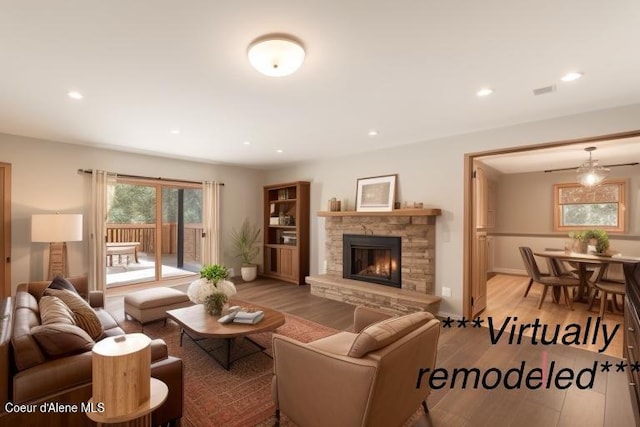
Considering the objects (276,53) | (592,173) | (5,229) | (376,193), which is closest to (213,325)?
(276,53)

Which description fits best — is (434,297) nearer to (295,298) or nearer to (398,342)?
(295,298)

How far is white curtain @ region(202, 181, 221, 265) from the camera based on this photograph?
→ 239 inches

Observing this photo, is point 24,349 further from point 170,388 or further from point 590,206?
point 590,206

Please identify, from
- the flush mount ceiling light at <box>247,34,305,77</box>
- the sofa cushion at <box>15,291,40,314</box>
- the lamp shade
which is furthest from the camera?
the lamp shade

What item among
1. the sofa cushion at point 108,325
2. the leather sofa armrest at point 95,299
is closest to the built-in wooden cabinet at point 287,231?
the leather sofa armrest at point 95,299

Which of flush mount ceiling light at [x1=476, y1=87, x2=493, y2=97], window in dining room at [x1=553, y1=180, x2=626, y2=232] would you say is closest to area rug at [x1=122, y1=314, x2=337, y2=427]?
flush mount ceiling light at [x1=476, y1=87, x2=493, y2=97]

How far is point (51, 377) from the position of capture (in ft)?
5.03

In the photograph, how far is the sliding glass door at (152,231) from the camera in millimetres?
5118

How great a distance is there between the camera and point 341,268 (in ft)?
17.3

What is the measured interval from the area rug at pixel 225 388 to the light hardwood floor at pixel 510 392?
1.10m

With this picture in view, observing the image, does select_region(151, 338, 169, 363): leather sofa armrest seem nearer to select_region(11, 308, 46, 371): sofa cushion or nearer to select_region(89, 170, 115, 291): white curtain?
select_region(11, 308, 46, 371): sofa cushion

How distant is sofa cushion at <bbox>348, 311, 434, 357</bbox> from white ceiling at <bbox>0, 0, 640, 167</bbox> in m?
1.74

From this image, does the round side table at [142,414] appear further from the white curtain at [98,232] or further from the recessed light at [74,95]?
the white curtain at [98,232]

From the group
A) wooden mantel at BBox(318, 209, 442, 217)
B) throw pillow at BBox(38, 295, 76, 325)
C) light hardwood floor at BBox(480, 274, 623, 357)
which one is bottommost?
light hardwood floor at BBox(480, 274, 623, 357)
